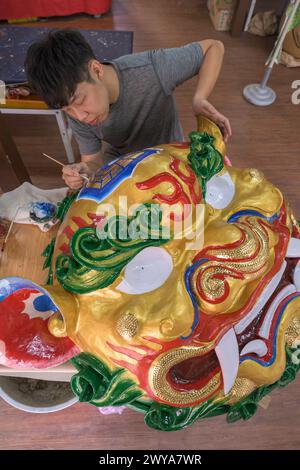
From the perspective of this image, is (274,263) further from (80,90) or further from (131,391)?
(80,90)

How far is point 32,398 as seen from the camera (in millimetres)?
1329

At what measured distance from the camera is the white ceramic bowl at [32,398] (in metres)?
1.27

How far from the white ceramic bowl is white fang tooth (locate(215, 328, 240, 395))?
776 millimetres

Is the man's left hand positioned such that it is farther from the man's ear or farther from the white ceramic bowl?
the white ceramic bowl

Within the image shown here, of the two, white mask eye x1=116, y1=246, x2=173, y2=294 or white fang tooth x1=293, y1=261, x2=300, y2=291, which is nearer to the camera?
white mask eye x1=116, y1=246, x2=173, y2=294

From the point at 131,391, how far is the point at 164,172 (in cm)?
41

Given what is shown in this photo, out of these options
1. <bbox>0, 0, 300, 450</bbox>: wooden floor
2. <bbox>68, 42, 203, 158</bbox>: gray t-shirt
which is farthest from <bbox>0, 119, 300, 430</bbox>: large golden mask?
<bbox>0, 0, 300, 450</bbox>: wooden floor

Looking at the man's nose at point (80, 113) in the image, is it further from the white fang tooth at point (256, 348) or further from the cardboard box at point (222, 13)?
the cardboard box at point (222, 13)

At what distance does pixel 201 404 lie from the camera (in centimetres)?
70

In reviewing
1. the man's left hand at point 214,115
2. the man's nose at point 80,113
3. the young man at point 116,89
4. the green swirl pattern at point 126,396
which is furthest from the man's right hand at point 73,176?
the green swirl pattern at point 126,396

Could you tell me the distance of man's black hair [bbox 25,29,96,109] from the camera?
0.84m

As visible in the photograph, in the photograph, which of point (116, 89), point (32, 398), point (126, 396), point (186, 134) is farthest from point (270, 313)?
point (186, 134)

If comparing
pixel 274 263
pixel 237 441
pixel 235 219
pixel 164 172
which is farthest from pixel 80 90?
pixel 237 441

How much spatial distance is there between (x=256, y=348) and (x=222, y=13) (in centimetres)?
292
